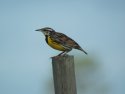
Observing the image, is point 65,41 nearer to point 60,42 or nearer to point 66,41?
point 66,41

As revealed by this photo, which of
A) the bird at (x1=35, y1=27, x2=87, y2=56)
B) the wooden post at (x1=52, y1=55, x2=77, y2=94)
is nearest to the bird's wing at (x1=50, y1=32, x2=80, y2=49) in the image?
the bird at (x1=35, y1=27, x2=87, y2=56)

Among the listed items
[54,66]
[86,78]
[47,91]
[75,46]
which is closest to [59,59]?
[54,66]

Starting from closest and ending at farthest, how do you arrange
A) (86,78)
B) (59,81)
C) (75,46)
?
1. (59,81)
2. (75,46)
3. (86,78)

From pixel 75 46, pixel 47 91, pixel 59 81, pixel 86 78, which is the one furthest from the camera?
pixel 86 78

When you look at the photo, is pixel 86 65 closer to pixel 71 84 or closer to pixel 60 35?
pixel 60 35

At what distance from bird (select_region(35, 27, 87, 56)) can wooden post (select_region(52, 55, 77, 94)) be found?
2.05 m

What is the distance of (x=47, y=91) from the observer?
3047 centimetres

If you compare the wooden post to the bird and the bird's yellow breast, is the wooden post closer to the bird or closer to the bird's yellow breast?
the bird

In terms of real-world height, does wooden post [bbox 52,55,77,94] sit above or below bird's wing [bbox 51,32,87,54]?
below

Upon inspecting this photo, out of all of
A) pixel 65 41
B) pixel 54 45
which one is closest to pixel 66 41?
pixel 65 41

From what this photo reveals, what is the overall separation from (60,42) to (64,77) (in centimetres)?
275

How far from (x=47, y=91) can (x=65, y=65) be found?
19890 mm

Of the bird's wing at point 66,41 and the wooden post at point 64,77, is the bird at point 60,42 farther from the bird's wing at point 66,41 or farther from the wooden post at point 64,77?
the wooden post at point 64,77

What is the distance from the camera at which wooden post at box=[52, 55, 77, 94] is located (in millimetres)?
10570
